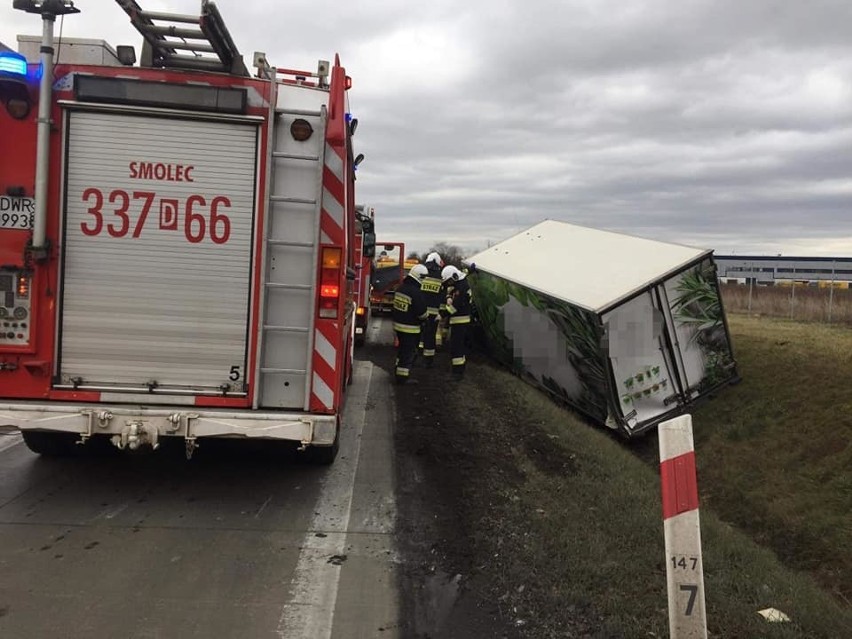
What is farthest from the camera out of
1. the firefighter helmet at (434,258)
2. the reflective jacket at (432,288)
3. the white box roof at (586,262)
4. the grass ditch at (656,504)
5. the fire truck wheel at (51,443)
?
the firefighter helmet at (434,258)

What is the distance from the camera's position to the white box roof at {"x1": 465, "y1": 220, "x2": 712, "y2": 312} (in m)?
9.47

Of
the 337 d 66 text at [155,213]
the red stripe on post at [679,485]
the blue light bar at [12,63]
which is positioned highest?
the blue light bar at [12,63]

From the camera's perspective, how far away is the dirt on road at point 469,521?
361 centimetres

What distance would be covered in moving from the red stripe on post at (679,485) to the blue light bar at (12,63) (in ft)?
15.0

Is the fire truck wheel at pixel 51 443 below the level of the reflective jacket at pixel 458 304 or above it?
below

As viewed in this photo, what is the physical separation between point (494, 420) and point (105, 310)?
4.92m

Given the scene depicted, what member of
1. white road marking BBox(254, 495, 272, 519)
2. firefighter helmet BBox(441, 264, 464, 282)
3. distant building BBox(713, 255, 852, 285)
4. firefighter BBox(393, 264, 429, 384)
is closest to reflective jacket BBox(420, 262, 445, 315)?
firefighter BBox(393, 264, 429, 384)

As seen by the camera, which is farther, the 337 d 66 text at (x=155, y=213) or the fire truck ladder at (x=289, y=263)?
the fire truck ladder at (x=289, y=263)

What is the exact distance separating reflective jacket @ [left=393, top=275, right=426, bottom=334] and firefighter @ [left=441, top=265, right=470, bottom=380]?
1.08 meters

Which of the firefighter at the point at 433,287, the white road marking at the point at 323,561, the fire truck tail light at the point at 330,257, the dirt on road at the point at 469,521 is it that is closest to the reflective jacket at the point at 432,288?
the firefighter at the point at 433,287

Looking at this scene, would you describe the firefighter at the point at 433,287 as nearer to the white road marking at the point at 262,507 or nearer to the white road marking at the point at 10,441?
the white road marking at the point at 262,507

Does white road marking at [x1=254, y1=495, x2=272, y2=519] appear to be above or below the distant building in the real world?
below

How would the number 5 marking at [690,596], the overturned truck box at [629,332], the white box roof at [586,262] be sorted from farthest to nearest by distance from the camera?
the white box roof at [586,262], the overturned truck box at [629,332], the number 5 marking at [690,596]

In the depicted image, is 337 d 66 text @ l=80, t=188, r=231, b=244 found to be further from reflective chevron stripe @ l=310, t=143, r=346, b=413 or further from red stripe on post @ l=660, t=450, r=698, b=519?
red stripe on post @ l=660, t=450, r=698, b=519
